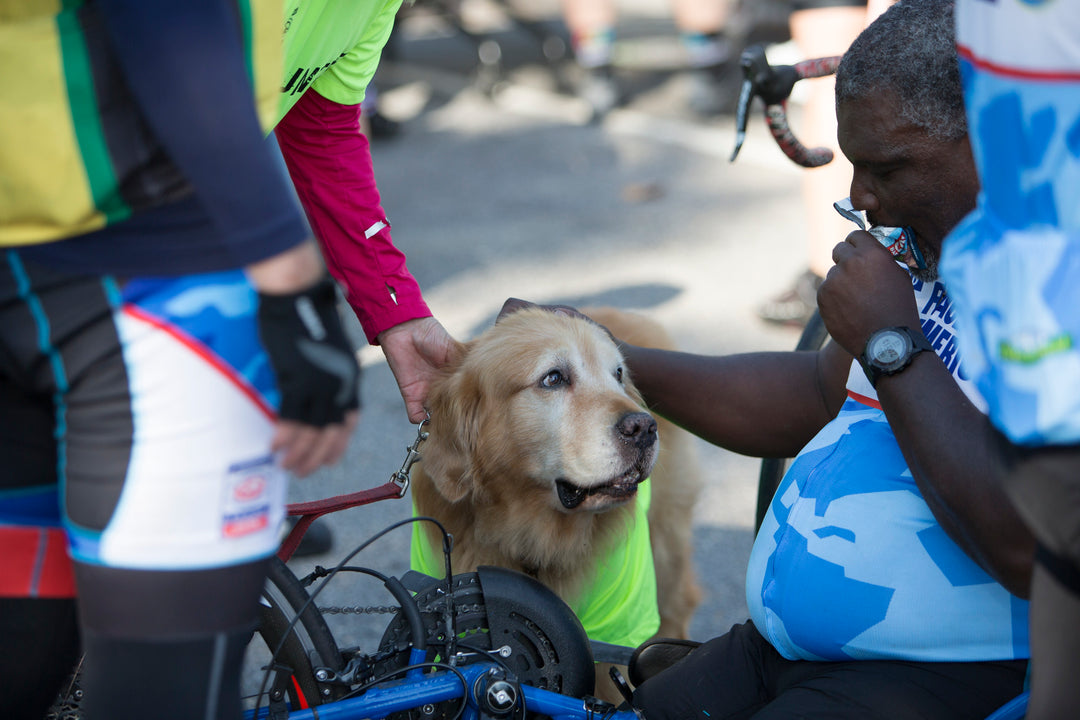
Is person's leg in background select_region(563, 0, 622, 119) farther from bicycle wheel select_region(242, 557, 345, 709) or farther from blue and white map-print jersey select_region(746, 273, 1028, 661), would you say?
bicycle wheel select_region(242, 557, 345, 709)

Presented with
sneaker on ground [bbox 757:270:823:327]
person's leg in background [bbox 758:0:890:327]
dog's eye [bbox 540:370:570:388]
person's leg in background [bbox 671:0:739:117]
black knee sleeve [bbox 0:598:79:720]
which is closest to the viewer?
black knee sleeve [bbox 0:598:79:720]

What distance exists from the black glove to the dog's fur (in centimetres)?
118

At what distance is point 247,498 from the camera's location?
1.10 m

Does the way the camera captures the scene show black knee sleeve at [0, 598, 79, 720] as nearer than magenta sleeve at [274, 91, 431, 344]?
Yes

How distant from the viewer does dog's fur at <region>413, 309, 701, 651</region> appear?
2.27 m

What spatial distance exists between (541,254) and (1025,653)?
4.65 meters

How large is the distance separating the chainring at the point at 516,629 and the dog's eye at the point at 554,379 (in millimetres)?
579

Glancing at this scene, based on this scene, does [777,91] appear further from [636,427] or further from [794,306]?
[794,306]

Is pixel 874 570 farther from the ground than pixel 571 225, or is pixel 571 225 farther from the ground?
pixel 874 570

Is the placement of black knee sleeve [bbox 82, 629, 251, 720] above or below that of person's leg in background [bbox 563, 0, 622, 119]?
below

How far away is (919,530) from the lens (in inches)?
60.3

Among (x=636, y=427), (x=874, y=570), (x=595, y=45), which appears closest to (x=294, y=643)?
(x=636, y=427)

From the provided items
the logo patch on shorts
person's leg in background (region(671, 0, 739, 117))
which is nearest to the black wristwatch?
the logo patch on shorts

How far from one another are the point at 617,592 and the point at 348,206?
1.04 m
